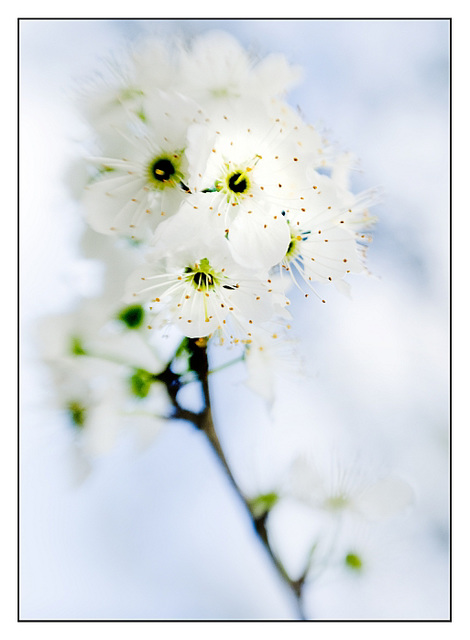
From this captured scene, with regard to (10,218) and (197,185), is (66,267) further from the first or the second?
(197,185)

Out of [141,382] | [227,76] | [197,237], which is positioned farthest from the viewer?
[141,382]

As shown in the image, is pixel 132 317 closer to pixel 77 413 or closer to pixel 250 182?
pixel 77 413

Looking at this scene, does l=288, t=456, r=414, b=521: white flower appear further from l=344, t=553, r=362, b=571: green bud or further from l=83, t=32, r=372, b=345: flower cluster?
l=83, t=32, r=372, b=345: flower cluster

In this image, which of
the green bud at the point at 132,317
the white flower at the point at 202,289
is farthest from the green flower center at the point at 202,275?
the green bud at the point at 132,317

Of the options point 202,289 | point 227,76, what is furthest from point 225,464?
point 227,76

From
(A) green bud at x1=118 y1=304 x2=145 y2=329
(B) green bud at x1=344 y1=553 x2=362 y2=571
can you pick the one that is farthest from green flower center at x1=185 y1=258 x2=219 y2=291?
(B) green bud at x1=344 y1=553 x2=362 y2=571

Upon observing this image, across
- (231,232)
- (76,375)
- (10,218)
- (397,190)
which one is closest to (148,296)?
(231,232)

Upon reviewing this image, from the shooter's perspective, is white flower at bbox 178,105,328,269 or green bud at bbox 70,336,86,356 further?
green bud at bbox 70,336,86,356
